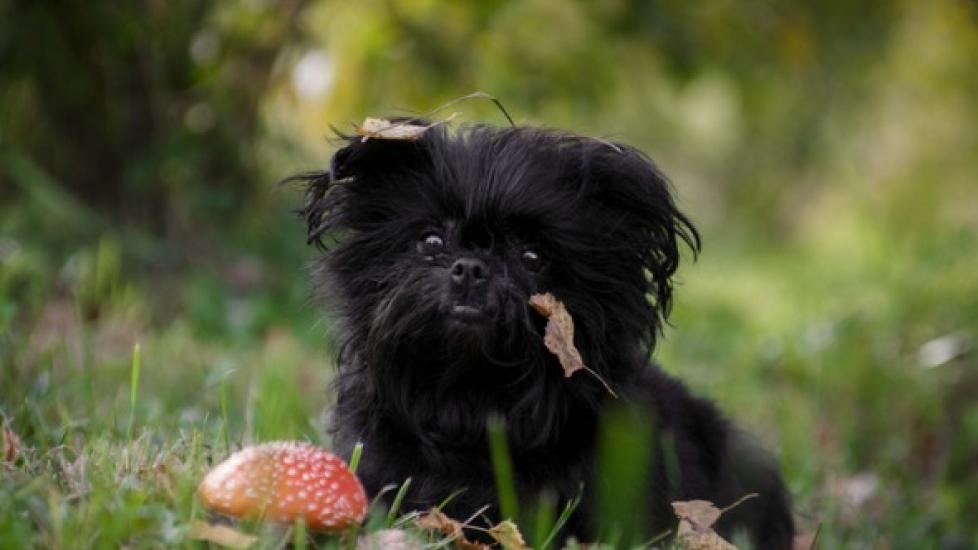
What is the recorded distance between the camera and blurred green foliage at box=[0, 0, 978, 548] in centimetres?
557

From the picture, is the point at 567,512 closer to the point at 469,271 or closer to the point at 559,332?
the point at 559,332

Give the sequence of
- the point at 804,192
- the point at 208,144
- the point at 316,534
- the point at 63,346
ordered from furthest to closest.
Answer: the point at 804,192, the point at 208,144, the point at 63,346, the point at 316,534

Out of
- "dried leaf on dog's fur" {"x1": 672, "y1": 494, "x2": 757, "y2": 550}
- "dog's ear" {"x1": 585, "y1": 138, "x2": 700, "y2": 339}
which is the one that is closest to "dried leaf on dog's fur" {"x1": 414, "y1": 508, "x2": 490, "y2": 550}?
"dried leaf on dog's fur" {"x1": 672, "y1": 494, "x2": 757, "y2": 550}

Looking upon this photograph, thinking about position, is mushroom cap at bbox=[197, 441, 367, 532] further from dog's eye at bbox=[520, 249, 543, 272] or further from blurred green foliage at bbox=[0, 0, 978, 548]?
blurred green foliage at bbox=[0, 0, 978, 548]

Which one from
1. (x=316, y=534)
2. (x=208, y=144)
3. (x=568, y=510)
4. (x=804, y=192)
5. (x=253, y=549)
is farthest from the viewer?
(x=804, y=192)

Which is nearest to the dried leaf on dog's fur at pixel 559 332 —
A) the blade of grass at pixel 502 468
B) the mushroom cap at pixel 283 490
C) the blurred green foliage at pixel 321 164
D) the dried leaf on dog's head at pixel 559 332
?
the dried leaf on dog's head at pixel 559 332

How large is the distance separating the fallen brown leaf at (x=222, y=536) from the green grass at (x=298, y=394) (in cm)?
3

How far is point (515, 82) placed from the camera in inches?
313

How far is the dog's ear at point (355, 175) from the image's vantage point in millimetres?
3508

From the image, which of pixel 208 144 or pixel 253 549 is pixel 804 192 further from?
pixel 253 549

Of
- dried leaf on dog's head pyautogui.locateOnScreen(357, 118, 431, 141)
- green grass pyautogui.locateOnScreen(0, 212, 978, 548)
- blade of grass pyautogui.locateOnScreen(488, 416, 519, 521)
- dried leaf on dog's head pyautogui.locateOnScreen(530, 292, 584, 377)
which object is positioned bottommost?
green grass pyautogui.locateOnScreen(0, 212, 978, 548)

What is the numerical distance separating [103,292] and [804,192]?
32.7ft

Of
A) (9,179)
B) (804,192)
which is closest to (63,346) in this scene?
(9,179)

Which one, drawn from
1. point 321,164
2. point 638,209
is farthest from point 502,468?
point 321,164
